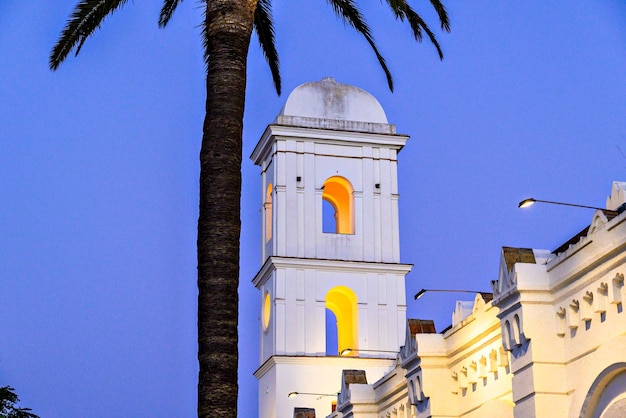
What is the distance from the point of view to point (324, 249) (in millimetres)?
43312

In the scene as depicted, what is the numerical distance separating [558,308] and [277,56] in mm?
9308

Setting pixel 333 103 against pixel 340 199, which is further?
pixel 340 199

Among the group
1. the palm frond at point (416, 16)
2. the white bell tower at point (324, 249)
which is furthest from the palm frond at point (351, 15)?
the white bell tower at point (324, 249)

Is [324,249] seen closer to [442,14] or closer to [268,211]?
[268,211]

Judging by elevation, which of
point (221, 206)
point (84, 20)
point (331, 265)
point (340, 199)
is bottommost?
point (221, 206)

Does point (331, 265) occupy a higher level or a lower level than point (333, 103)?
lower

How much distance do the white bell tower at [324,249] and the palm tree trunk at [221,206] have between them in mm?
23304

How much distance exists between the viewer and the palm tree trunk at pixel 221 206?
16.3 meters

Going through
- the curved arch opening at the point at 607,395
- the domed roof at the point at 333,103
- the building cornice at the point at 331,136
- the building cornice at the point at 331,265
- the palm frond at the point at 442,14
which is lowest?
the curved arch opening at the point at 607,395

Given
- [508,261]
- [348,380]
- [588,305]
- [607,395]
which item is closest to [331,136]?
[348,380]

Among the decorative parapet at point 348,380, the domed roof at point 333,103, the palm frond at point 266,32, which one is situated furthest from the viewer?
the domed roof at point 333,103

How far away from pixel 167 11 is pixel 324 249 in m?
20.9

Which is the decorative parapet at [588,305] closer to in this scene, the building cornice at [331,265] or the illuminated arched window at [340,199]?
the building cornice at [331,265]

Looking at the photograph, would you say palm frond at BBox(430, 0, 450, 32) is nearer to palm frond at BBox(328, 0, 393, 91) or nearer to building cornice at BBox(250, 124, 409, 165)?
palm frond at BBox(328, 0, 393, 91)
